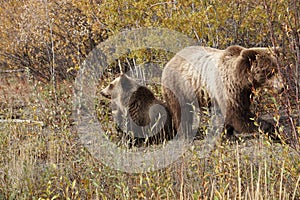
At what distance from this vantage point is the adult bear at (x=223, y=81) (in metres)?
4.51

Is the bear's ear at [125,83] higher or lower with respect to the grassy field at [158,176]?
higher

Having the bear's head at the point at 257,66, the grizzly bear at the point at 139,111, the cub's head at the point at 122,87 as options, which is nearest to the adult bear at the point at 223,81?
the bear's head at the point at 257,66

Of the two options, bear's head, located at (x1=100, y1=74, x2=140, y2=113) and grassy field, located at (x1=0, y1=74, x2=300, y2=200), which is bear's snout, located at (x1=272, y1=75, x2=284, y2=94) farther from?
bear's head, located at (x1=100, y1=74, x2=140, y2=113)

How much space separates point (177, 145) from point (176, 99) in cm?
89

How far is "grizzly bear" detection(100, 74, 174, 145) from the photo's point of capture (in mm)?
5242

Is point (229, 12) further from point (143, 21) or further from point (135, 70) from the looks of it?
point (135, 70)

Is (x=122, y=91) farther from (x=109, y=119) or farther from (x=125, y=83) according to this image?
(x=109, y=119)

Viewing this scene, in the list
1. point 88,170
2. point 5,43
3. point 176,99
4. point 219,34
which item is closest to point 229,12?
point 219,34

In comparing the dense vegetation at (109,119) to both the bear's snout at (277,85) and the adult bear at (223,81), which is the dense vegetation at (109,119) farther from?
the adult bear at (223,81)

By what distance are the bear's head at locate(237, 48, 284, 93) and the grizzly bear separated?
1.11 metres

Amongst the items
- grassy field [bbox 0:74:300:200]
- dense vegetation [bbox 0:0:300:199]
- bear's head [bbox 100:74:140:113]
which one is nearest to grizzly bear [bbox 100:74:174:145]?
bear's head [bbox 100:74:140:113]

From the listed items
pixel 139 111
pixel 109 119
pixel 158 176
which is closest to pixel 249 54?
pixel 139 111

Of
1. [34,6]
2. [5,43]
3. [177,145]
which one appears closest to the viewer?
[177,145]

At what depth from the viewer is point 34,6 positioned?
9.19m
